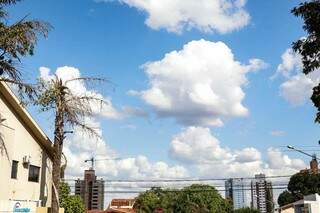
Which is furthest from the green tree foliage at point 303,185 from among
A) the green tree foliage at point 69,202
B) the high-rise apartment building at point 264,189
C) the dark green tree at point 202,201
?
the green tree foliage at point 69,202

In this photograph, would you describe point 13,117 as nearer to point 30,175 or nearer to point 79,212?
point 30,175

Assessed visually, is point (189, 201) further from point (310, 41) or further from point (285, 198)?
point (310, 41)

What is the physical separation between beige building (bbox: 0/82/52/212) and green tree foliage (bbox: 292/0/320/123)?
14.7 metres

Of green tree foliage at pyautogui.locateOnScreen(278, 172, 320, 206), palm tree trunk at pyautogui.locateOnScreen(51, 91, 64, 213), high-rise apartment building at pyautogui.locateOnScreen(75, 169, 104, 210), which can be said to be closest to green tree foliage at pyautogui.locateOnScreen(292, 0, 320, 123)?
palm tree trunk at pyautogui.locateOnScreen(51, 91, 64, 213)

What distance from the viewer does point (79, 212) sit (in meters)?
58.4

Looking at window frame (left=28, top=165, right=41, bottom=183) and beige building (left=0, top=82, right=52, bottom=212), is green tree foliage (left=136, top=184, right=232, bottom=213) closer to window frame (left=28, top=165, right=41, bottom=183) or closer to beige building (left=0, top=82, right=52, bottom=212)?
beige building (left=0, top=82, right=52, bottom=212)

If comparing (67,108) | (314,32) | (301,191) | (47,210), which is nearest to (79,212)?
(47,210)

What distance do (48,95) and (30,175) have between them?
19.0ft

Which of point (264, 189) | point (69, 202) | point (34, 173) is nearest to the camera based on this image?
point (34, 173)

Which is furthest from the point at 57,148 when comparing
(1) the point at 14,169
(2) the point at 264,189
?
(2) the point at 264,189

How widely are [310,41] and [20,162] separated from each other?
16577mm

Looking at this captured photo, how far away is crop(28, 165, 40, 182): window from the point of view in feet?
102

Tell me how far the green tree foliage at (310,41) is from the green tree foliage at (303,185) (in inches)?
3746

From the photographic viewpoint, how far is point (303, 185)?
391 feet
